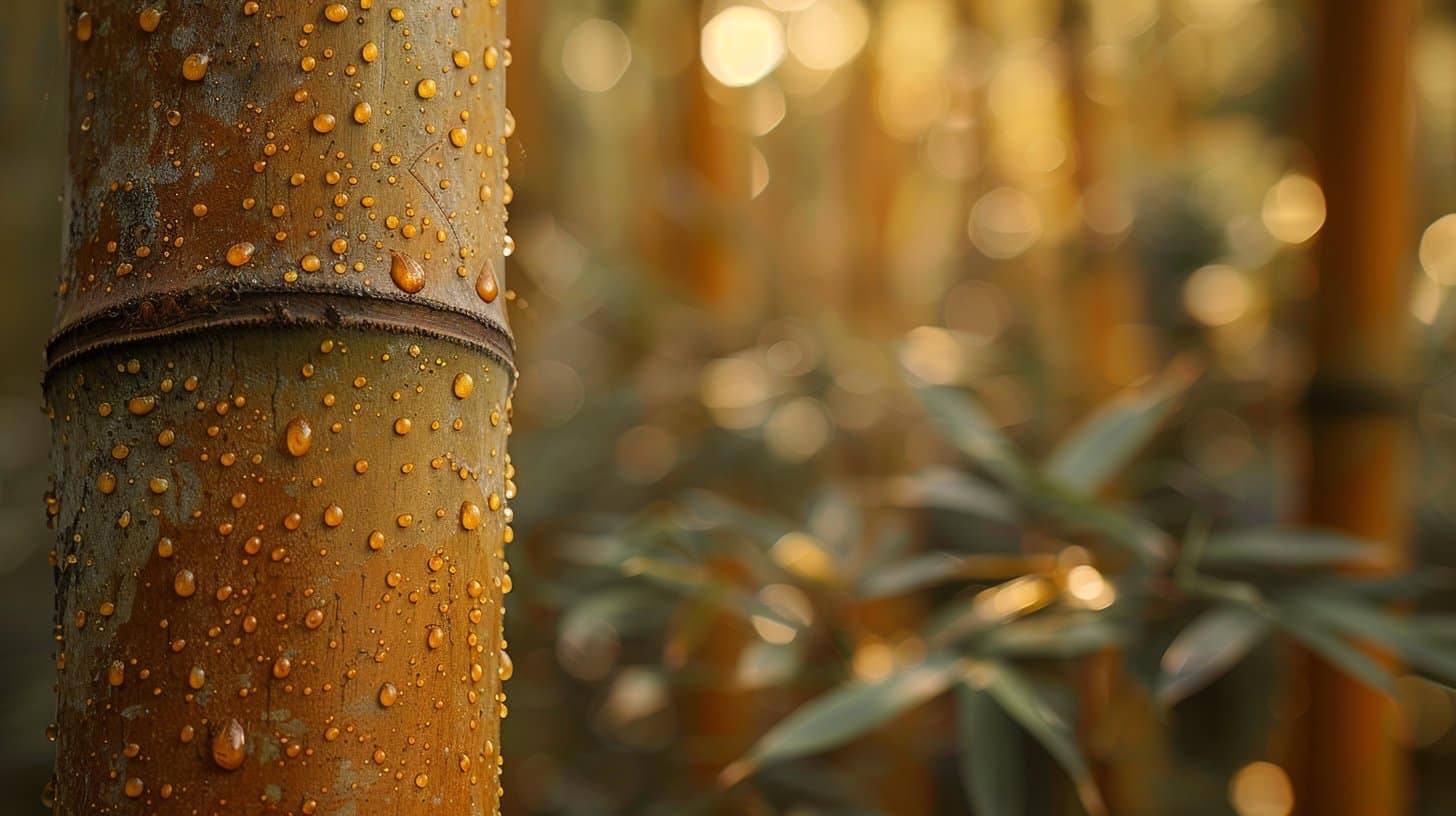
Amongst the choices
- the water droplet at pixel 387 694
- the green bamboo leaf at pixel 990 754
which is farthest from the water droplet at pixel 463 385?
the green bamboo leaf at pixel 990 754

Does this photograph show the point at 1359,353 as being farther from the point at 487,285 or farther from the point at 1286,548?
the point at 487,285

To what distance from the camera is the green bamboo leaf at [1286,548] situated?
2.70ft

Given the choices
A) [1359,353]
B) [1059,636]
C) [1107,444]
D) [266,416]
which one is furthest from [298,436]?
[1359,353]

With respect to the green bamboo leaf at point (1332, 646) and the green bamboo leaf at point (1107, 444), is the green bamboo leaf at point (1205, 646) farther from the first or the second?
the green bamboo leaf at point (1107, 444)

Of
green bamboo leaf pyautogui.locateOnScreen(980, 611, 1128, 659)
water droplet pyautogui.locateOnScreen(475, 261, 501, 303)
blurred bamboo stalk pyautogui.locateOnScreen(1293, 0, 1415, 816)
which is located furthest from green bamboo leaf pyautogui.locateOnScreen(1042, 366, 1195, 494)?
water droplet pyautogui.locateOnScreen(475, 261, 501, 303)

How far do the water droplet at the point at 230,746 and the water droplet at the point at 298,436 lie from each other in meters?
0.09

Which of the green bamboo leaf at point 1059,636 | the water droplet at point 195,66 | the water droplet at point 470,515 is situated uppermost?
the water droplet at point 195,66

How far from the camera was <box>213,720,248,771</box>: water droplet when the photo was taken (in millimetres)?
383

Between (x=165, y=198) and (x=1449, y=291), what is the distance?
1600mm

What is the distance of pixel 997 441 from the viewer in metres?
0.92

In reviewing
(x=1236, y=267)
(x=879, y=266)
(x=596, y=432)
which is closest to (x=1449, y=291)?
(x=1236, y=267)

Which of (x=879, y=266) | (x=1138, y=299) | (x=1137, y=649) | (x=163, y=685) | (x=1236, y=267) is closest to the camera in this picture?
(x=163, y=685)

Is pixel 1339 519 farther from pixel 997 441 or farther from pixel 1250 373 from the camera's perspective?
pixel 1250 373

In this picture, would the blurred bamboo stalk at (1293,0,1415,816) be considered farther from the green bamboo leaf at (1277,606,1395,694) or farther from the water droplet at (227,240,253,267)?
the water droplet at (227,240,253,267)
